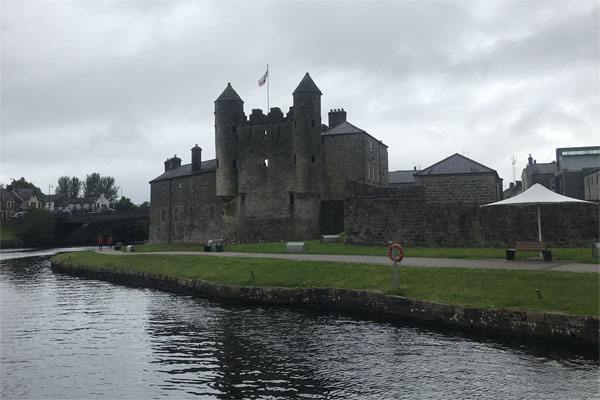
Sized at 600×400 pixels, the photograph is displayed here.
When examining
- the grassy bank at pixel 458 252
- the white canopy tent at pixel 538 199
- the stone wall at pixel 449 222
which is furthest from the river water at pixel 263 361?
the stone wall at pixel 449 222

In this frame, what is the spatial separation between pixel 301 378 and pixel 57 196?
153m

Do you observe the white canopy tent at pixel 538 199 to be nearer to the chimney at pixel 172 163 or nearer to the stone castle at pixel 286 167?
the stone castle at pixel 286 167

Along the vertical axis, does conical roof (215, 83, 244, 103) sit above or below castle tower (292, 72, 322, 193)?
above

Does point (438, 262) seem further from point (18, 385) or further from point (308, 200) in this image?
point (308, 200)

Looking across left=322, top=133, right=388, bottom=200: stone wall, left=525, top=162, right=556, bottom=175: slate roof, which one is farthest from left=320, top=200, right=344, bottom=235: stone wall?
left=525, top=162, right=556, bottom=175: slate roof

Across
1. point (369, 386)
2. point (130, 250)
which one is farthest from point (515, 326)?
point (130, 250)

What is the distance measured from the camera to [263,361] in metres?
11.2

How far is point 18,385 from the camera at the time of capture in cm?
1025

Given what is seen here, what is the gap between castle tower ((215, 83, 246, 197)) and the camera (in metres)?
41.4

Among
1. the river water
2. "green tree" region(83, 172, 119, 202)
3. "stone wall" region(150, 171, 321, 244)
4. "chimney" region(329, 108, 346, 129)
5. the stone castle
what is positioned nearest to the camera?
the river water

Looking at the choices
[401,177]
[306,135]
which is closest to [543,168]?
[401,177]

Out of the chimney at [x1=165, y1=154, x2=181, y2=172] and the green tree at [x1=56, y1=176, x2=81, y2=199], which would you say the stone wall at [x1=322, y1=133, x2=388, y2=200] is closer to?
the chimney at [x1=165, y1=154, x2=181, y2=172]

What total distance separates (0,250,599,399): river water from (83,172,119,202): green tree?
142 meters

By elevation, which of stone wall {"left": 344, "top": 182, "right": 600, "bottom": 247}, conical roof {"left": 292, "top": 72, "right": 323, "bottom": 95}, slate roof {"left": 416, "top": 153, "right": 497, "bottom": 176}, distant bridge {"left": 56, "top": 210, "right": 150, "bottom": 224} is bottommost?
stone wall {"left": 344, "top": 182, "right": 600, "bottom": 247}
